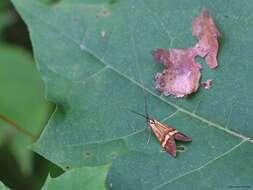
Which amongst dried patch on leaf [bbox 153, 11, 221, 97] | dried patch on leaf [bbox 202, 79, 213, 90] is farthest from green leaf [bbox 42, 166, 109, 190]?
dried patch on leaf [bbox 202, 79, 213, 90]

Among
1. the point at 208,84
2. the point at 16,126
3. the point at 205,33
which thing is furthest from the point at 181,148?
the point at 16,126

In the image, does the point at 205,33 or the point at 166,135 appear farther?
the point at 205,33

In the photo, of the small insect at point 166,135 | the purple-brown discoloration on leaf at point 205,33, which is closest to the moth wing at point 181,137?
the small insect at point 166,135

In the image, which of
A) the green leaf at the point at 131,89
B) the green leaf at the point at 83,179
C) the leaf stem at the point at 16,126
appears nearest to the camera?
the green leaf at the point at 83,179

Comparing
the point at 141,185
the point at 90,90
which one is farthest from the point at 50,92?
the point at 141,185

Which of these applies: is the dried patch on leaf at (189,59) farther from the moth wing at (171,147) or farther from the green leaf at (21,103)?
the green leaf at (21,103)

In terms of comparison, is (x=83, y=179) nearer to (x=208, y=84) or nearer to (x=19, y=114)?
(x=208, y=84)
